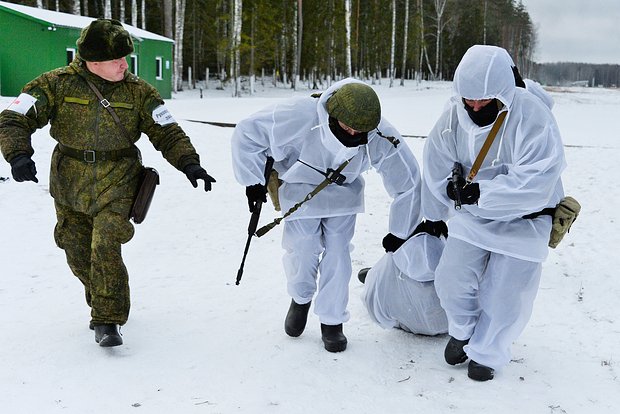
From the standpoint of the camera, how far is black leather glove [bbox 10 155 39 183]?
10.6 feet

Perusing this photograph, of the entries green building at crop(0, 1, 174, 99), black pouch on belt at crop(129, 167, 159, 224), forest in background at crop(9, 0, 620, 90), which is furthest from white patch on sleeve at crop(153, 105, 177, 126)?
forest in background at crop(9, 0, 620, 90)

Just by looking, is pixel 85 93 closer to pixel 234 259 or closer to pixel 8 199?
pixel 234 259

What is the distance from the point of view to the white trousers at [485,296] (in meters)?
3.21

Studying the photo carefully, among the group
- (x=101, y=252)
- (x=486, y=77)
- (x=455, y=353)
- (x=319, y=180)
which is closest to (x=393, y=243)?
(x=319, y=180)

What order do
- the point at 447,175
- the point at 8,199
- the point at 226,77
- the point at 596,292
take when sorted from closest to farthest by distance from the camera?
1. the point at 447,175
2. the point at 596,292
3. the point at 8,199
4. the point at 226,77

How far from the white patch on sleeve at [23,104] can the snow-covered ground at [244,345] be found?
1275 millimetres

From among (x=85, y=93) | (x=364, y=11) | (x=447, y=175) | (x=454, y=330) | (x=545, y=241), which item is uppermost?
(x=364, y=11)

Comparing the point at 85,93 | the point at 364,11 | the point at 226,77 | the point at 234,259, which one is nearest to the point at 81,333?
the point at 85,93

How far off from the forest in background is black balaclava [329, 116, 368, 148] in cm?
2283

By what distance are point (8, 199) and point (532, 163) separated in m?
5.83

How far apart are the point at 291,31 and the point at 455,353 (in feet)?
110

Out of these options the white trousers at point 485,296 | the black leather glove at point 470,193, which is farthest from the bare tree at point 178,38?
the black leather glove at point 470,193

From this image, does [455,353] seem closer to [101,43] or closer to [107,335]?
[107,335]

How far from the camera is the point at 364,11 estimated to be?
40.5m
